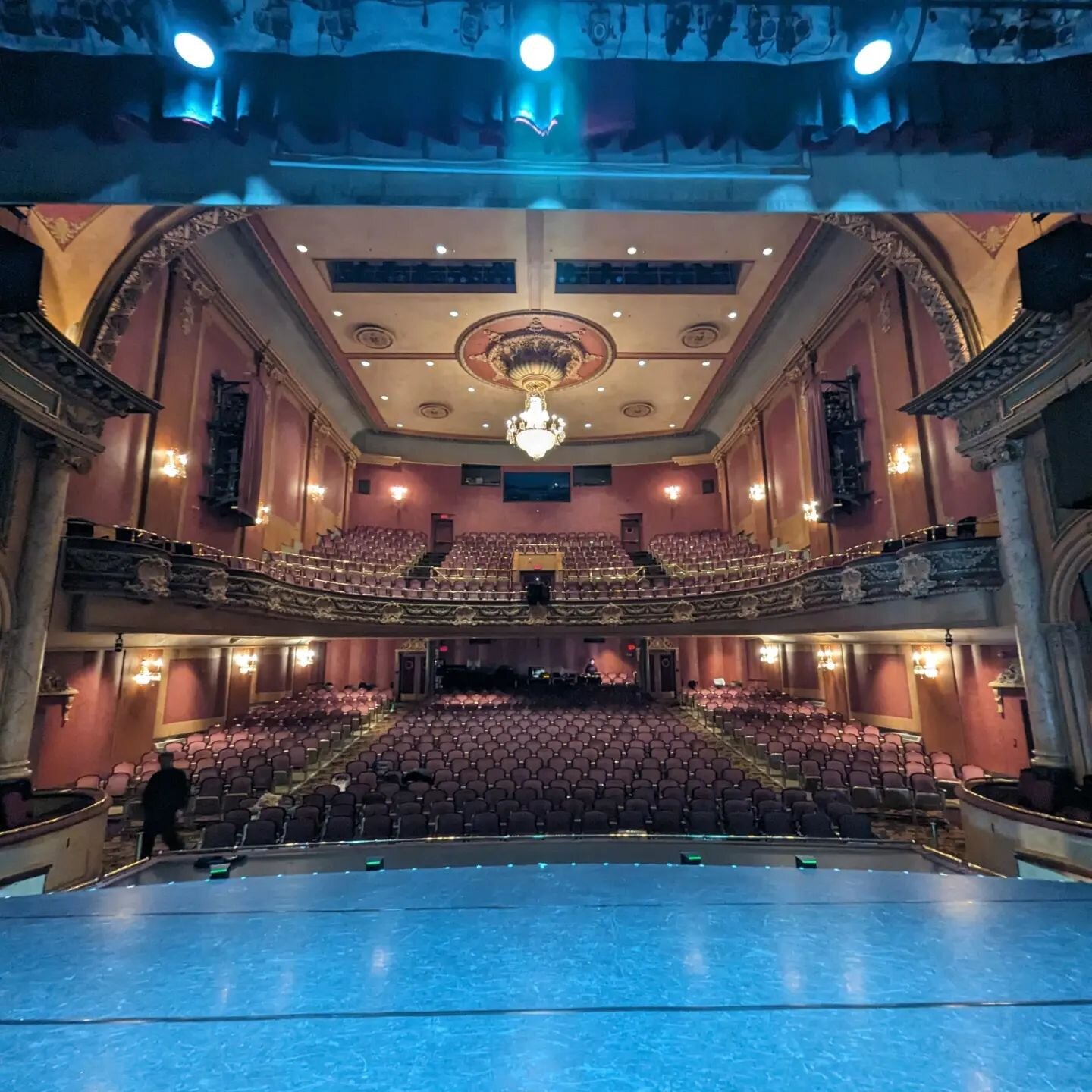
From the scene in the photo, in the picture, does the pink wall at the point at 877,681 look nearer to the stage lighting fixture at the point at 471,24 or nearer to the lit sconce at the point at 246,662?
the stage lighting fixture at the point at 471,24

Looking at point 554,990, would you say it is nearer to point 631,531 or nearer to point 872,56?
point 872,56

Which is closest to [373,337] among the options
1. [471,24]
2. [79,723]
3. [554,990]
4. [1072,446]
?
[79,723]

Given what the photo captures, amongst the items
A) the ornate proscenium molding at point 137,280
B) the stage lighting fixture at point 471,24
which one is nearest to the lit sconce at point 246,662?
the ornate proscenium molding at point 137,280

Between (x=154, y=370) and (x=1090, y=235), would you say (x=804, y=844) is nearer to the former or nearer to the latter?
(x=1090, y=235)

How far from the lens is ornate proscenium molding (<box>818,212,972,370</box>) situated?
8.14 metres

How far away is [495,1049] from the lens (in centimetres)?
167

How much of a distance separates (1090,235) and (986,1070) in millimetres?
7068

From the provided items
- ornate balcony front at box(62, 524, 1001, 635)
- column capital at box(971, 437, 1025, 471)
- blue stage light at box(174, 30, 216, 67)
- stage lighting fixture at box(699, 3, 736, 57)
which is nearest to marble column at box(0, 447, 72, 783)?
ornate balcony front at box(62, 524, 1001, 635)

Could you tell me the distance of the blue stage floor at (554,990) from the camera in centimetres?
159

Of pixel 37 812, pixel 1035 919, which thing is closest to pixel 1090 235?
pixel 1035 919

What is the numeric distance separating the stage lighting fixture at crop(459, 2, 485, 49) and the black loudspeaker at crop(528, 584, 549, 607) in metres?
13.0

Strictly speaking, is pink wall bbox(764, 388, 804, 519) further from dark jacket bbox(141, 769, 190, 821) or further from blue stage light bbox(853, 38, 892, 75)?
dark jacket bbox(141, 769, 190, 821)

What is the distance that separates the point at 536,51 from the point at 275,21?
1.40 metres

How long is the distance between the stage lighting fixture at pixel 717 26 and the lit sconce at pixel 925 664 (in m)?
10.7
